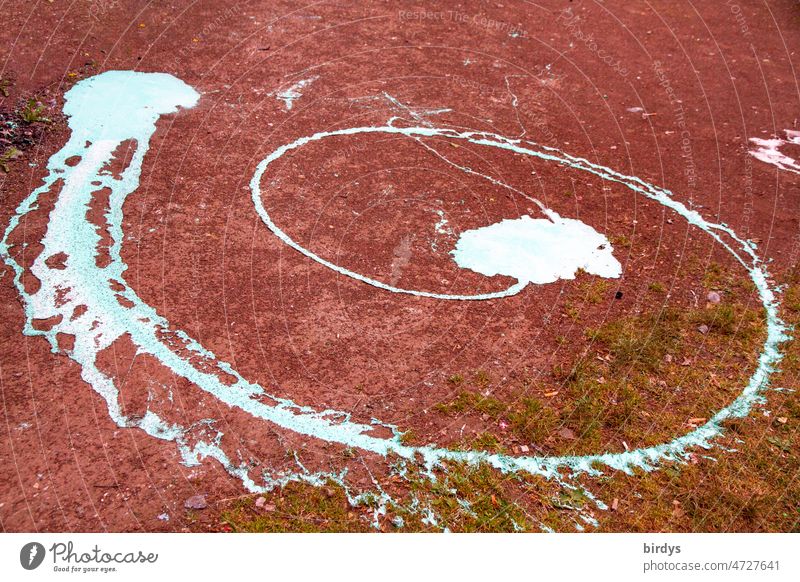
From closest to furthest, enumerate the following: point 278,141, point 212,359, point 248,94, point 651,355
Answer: point 212,359, point 651,355, point 278,141, point 248,94

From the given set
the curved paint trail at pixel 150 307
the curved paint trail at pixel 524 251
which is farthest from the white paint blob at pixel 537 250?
the curved paint trail at pixel 150 307

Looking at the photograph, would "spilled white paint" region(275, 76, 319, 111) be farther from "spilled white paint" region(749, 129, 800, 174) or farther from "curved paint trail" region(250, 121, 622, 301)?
"spilled white paint" region(749, 129, 800, 174)

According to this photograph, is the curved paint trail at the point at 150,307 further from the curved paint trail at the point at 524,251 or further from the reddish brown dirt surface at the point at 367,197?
the curved paint trail at the point at 524,251

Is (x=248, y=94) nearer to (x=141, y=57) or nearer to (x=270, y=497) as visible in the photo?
(x=141, y=57)

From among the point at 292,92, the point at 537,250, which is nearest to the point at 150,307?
the point at 537,250

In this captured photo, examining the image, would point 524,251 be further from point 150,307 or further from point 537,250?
point 150,307

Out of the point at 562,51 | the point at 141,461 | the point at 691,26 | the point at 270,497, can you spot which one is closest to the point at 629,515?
the point at 270,497
